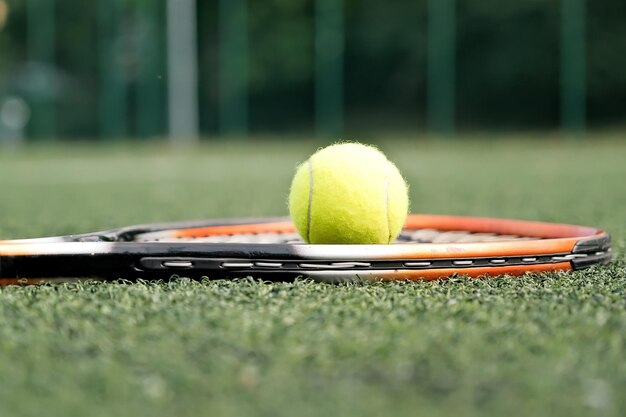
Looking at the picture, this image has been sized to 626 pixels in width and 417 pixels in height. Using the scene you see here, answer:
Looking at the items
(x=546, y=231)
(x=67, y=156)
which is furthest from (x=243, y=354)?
(x=67, y=156)

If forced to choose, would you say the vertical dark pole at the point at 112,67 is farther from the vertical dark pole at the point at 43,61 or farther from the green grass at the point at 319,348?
the green grass at the point at 319,348

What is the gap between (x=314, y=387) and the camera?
1.20 m

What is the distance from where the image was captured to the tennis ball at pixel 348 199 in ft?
7.00

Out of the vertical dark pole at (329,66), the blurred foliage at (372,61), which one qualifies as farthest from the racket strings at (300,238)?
the vertical dark pole at (329,66)

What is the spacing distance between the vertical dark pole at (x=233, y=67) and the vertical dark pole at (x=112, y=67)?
1.52m

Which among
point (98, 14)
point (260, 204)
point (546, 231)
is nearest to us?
point (546, 231)

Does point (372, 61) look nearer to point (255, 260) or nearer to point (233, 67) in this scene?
point (233, 67)

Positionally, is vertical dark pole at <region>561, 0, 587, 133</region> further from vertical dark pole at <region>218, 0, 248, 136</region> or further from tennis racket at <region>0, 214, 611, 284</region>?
tennis racket at <region>0, 214, 611, 284</region>

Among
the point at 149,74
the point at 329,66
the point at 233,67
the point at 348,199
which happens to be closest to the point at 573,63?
the point at 329,66

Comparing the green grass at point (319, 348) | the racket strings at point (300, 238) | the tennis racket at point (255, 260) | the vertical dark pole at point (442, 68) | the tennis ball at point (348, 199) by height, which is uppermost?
the vertical dark pole at point (442, 68)

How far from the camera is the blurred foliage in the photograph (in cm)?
1324

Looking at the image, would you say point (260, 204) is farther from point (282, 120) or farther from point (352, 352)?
point (282, 120)

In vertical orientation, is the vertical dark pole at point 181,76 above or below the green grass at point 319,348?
above

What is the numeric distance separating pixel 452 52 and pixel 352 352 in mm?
11866
